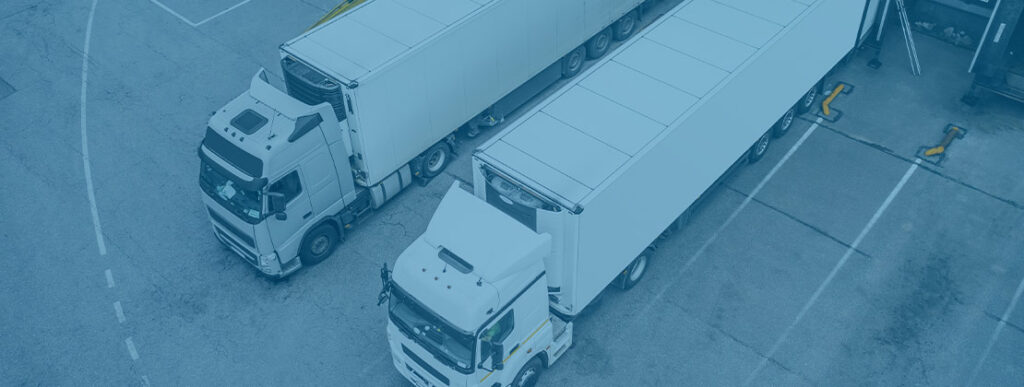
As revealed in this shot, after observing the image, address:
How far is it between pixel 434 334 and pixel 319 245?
5.46 m

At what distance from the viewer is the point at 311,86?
15594 mm

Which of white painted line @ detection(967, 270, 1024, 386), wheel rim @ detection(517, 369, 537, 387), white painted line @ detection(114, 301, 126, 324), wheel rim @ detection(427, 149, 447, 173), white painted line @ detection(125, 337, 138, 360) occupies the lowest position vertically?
white painted line @ detection(125, 337, 138, 360)

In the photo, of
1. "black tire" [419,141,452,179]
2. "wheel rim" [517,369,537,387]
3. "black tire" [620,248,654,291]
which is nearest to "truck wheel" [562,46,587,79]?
"black tire" [419,141,452,179]

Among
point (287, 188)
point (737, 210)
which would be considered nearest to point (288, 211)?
point (287, 188)

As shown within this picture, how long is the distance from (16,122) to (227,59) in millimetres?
5869

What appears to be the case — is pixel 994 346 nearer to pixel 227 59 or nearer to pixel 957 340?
pixel 957 340

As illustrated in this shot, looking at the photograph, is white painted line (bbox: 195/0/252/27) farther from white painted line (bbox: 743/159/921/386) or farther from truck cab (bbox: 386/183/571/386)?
white painted line (bbox: 743/159/921/386)

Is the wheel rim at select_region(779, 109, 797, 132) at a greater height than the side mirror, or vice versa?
the side mirror

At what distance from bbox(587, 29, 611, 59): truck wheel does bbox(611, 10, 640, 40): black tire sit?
0.32 m

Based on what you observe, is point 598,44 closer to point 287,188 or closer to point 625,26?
point 625,26

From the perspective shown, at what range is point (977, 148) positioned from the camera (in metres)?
18.8

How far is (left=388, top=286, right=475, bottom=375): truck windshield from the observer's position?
39.1 ft

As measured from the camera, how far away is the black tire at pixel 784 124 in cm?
1884

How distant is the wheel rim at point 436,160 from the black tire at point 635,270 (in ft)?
18.6
